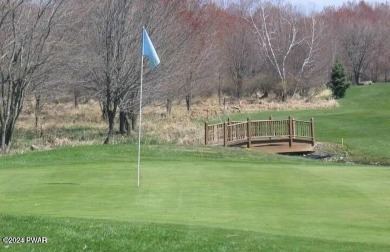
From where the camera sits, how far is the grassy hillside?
39269 mm

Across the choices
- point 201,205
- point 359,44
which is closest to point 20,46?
point 201,205

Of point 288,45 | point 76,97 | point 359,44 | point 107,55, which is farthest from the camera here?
point 359,44

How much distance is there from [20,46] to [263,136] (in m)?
13.9

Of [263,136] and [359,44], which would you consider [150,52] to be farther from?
[359,44]

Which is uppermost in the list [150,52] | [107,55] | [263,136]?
[107,55]

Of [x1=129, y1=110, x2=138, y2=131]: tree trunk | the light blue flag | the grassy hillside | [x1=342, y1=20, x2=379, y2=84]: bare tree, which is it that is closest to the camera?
the light blue flag

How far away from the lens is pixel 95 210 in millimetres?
12430

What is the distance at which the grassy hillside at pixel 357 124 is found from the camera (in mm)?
39269

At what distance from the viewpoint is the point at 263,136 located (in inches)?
1442

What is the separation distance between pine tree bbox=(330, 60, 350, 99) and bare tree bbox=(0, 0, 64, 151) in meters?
45.8

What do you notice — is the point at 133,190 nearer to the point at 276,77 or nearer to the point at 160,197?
the point at 160,197

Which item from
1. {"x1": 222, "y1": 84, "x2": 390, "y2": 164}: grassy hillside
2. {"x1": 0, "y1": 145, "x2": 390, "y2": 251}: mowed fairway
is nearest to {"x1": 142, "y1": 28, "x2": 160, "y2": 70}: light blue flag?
{"x1": 0, "y1": 145, "x2": 390, "y2": 251}: mowed fairway

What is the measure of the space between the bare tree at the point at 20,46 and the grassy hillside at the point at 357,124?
1780 cm

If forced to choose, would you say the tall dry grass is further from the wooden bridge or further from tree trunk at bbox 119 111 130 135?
the wooden bridge
